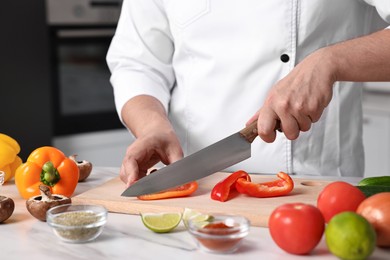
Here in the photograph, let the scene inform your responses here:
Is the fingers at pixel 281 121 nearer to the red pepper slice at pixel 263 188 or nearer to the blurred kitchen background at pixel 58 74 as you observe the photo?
the red pepper slice at pixel 263 188

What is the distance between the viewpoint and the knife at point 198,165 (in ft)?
4.74

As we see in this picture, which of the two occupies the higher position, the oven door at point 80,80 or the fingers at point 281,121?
the fingers at point 281,121

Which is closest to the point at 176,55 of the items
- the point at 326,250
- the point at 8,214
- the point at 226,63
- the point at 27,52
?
the point at 226,63

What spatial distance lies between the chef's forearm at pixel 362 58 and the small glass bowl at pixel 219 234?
0.40 m

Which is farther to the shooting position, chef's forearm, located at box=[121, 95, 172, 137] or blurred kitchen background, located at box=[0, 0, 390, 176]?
blurred kitchen background, located at box=[0, 0, 390, 176]

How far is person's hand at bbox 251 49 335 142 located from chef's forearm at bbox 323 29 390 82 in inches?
1.0

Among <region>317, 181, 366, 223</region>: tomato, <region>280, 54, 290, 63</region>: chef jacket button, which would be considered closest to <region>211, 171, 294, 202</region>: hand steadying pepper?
<region>317, 181, 366, 223</region>: tomato

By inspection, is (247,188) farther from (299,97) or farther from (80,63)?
(80,63)

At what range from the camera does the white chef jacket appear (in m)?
1.69

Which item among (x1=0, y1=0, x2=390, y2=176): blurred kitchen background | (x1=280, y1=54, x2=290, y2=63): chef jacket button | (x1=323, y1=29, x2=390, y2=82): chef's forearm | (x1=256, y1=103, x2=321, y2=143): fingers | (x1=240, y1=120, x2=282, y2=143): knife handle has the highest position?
(x1=323, y1=29, x2=390, y2=82): chef's forearm

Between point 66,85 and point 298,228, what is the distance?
231 centimetres

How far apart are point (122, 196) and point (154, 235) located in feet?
0.77

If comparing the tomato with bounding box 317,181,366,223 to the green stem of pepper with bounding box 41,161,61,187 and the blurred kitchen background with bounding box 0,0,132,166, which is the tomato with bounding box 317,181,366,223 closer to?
the green stem of pepper with bounding box 41,161,61,187

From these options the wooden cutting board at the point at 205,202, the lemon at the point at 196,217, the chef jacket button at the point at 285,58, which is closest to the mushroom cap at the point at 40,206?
the wooden cutting board at the point at 205,202
